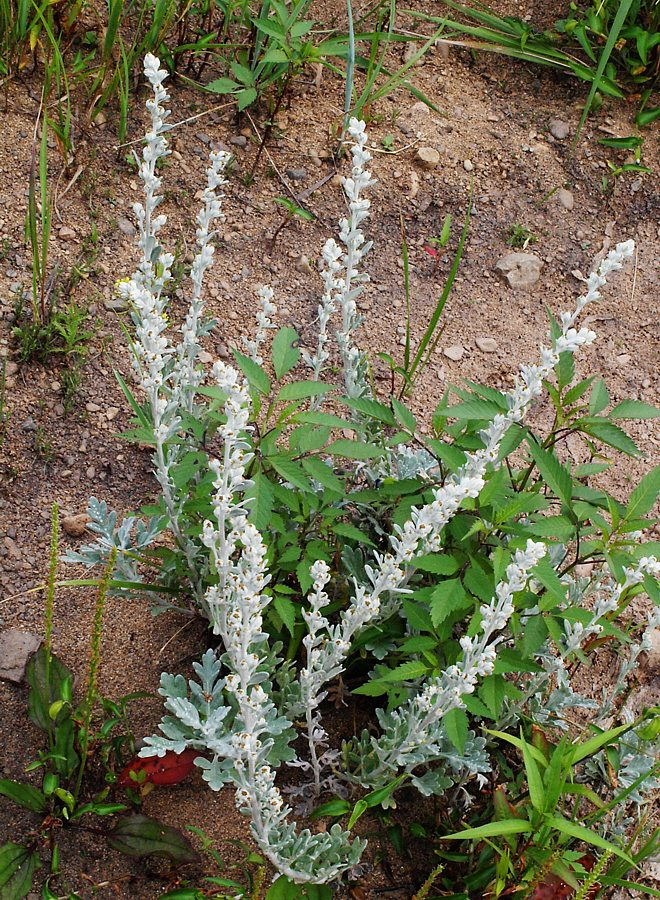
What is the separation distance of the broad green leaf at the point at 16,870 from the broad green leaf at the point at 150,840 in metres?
0.18

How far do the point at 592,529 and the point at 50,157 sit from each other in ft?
8.32

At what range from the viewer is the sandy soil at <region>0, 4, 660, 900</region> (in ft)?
8.72

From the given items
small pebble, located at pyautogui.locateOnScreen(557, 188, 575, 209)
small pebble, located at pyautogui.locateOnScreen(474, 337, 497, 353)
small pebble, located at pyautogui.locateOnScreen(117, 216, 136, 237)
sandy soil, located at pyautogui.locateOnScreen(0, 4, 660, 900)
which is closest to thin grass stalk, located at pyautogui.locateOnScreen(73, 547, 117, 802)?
sandy soil, located at pyautogui.locateOnScreen(0, 4, 660, 900)

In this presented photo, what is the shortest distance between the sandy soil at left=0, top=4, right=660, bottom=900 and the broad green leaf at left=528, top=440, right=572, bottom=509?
1065 millimetres

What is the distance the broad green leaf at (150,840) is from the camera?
7.17 ft

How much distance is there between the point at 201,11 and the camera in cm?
381

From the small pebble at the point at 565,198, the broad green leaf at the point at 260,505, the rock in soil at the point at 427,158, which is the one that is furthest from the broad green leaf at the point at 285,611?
the small pebble at the point at 565,198

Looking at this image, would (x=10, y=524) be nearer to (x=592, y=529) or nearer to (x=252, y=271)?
(x=252, y=271)

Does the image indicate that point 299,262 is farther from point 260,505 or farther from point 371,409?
point 260,505

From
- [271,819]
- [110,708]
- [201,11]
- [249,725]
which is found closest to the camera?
[249,725]

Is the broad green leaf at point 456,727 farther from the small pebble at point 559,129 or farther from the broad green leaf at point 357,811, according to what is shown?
the small pebble at point 559,129

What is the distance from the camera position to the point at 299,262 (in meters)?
3.66

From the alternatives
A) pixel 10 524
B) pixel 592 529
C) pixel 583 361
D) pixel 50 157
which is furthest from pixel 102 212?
pixel 592 529

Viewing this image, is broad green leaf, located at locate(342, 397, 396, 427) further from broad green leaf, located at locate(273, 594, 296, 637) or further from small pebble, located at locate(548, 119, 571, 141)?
small pebble, located at locate(548, 119, 571, 141)
